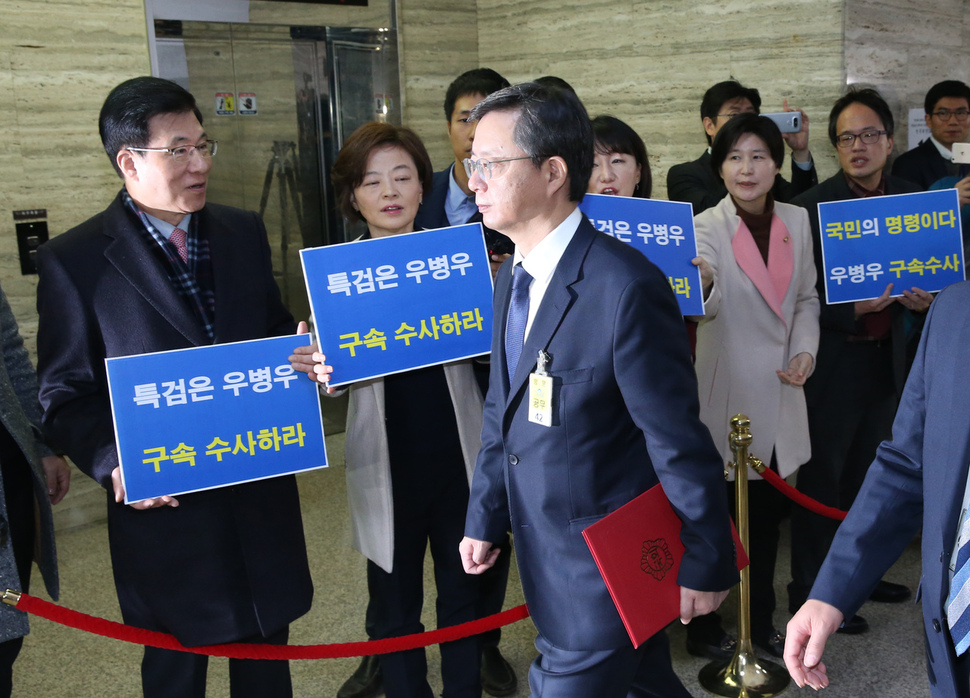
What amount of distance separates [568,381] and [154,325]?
1.20 m

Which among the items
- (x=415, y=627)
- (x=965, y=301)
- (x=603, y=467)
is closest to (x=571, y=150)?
(x=603, y=467)

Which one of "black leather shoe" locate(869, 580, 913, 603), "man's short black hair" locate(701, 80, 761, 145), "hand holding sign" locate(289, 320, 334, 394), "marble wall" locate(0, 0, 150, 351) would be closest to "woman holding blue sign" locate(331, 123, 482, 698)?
"hand holding sign" locate(289, 320, 334, 394)

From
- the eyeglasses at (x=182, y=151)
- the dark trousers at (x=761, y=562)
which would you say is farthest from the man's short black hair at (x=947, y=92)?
the eyeglasses at (x=182, y=151)

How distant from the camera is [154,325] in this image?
102 inches

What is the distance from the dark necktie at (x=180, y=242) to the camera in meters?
2.68

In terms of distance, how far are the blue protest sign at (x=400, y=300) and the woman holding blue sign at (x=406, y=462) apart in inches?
7.9

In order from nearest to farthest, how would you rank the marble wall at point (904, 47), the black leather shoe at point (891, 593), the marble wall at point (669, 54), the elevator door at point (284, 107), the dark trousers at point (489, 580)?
the dark trousers at point (489, 580), the black leather shoe at point (891, 593), the marble wall at point (904, 47), the marble wall at point (669, 54), the elevator door at point (284, 107)

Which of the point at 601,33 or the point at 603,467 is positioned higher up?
the point at 601,33

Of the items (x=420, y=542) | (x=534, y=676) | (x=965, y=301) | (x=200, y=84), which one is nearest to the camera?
(x=965, y=301)

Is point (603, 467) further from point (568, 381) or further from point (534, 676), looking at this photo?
point (534, 676)

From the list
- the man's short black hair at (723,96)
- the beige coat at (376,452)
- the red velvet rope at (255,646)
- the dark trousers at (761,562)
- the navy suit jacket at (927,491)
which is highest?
the man's short black hair at (723,96)

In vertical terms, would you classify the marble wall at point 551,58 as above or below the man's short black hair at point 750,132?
above

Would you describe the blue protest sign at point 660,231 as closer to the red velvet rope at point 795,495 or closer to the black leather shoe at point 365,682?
the red velvet rope at point 795,495

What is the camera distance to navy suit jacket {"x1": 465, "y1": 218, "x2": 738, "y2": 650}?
2.07m
